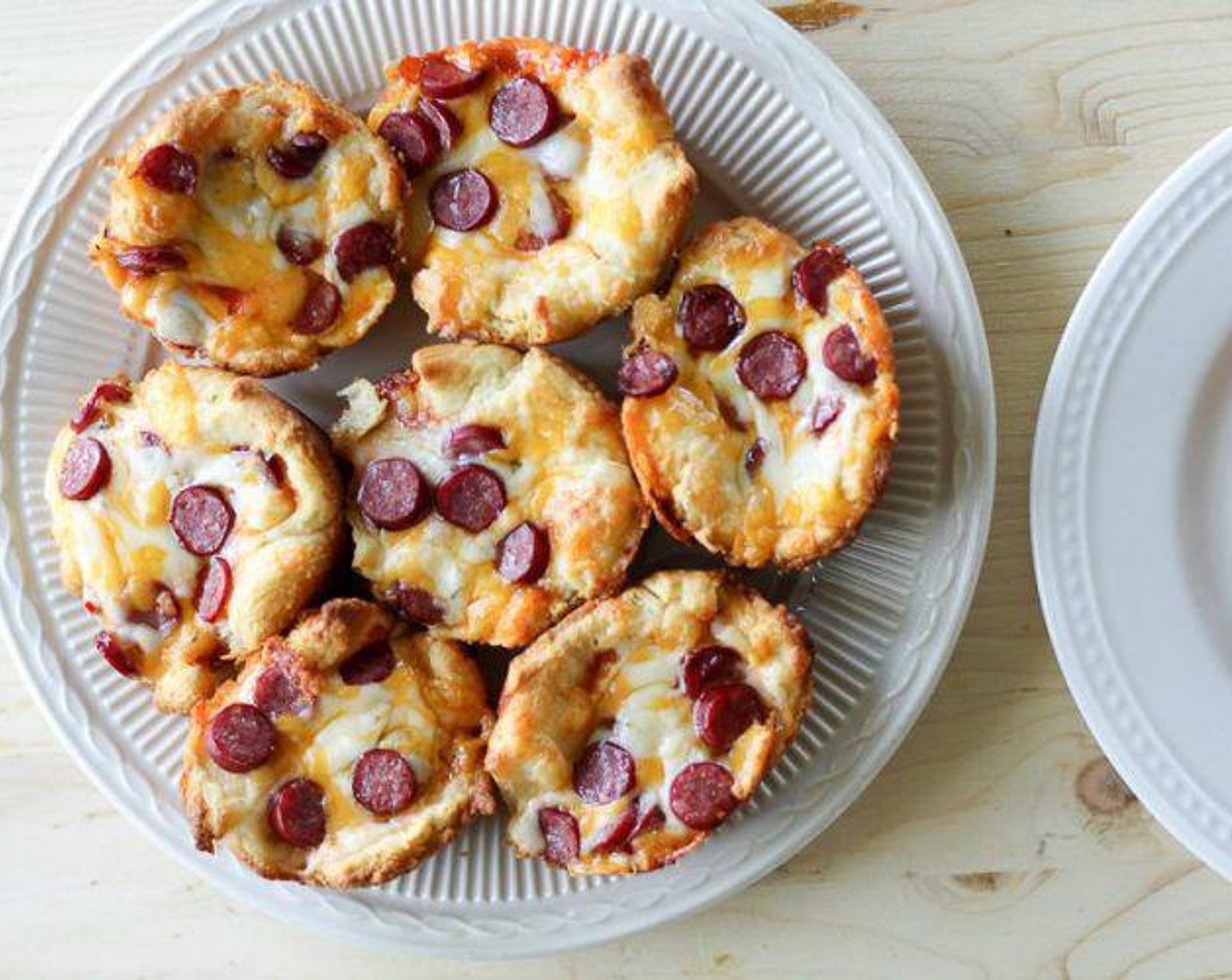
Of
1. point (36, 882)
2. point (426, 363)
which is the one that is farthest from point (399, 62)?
point (36, 882)

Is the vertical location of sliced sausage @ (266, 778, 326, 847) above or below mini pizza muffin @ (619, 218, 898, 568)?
below

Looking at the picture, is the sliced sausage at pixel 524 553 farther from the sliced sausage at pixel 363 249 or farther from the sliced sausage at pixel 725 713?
the sliced sausage at pixel 363 249

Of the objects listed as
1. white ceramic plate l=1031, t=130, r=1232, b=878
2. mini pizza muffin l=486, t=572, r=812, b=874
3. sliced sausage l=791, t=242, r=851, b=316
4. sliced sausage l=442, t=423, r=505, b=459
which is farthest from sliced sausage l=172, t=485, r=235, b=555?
white ceramic plate l=1031, t=130, r=1232, b=878

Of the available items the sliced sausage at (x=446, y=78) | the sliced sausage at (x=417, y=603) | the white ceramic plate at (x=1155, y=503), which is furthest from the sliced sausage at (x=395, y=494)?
the white ceramic plate at (x=1155, y=503)

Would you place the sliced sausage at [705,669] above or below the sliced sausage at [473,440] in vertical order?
below

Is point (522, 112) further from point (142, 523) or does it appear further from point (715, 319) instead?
point (142, 523)

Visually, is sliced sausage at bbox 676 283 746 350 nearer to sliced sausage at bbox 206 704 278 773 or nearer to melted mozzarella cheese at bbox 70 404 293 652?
melted mozzarella cheese at bbox 70 404 293 652

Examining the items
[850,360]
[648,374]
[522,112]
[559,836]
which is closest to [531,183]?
[522,112]
